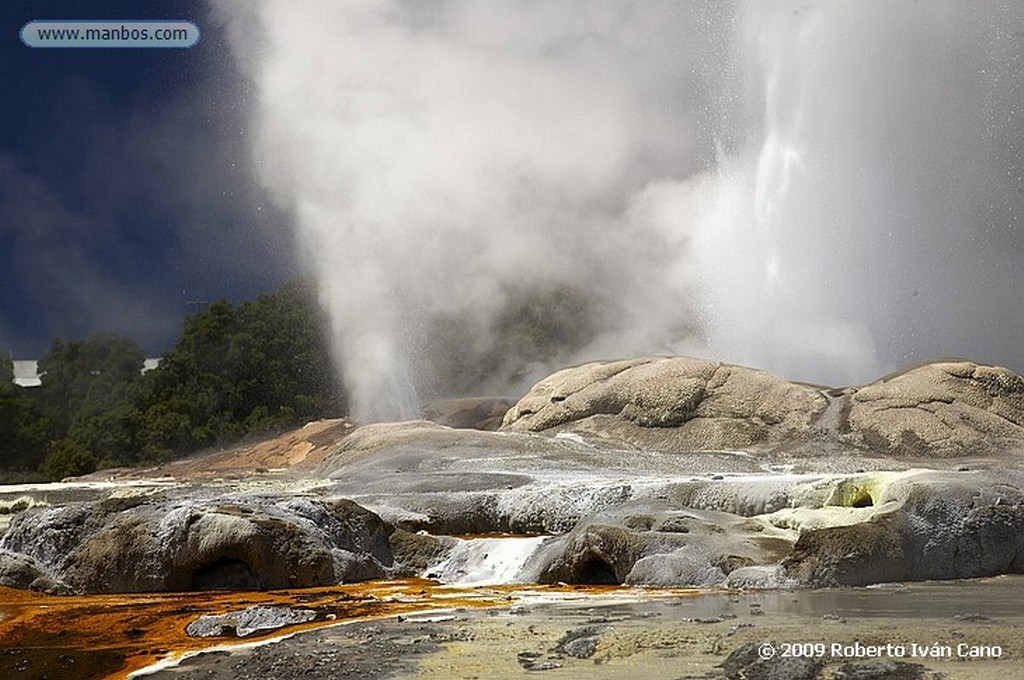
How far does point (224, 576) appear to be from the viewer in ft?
38.4

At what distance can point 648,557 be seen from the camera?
11.0 metres

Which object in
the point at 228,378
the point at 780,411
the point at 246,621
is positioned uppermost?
the point at 228,378

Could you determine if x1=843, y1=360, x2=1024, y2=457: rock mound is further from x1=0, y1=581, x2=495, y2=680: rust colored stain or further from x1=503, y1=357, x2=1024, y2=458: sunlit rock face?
x1=0, y1=581, x2=495, y2=680: rust colored stain

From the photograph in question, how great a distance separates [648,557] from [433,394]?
85.1ft

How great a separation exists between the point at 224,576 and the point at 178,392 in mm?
29550

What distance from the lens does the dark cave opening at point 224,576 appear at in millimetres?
11609

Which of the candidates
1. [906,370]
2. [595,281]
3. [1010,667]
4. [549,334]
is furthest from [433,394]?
[1010,667]

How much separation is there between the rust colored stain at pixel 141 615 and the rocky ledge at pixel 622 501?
1.76ft

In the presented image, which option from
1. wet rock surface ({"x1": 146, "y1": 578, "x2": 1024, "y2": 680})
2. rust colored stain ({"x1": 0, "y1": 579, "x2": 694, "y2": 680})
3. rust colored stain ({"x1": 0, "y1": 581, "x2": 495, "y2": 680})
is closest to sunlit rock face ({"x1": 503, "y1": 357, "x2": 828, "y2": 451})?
rust colored stain ({"x1": 0, "y1": 579, "x2": 694, "y2": 680})

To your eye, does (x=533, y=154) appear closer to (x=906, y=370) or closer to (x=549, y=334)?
(x=549, y=334)

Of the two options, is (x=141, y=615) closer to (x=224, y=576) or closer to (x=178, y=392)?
(x=224, y=576)

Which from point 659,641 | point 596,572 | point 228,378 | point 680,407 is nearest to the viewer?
point 659,641

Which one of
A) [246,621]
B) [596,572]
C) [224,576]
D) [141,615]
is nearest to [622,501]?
[596,572]

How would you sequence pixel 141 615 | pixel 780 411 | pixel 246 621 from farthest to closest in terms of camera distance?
pixel 780 411 < pixel 141 615 < pixel 246 621
